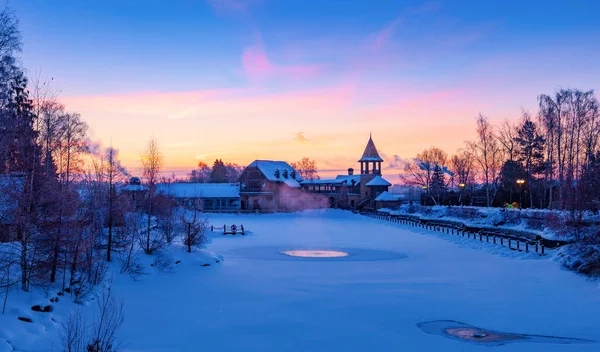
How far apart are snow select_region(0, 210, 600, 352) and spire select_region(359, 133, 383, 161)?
206ft

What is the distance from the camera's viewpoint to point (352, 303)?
619 inches

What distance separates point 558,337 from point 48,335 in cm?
1297

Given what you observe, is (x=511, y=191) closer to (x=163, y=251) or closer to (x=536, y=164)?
(x=536, y=164)

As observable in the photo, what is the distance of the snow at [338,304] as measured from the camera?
473 inches

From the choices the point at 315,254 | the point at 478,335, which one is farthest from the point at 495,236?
the point at 478,335

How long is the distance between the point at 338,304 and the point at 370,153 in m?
76.4

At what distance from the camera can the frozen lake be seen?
12156 mm

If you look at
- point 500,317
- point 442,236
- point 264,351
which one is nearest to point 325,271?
point 500,317

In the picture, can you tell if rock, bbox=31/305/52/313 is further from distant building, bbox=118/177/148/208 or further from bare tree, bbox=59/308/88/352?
distant building, bbox=118/177/148/208

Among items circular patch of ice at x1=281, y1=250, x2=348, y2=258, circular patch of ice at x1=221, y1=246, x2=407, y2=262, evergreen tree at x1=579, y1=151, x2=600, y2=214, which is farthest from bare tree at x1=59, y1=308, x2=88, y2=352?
evergreen tree at x1=579, y1=151, x2=600, y2=214

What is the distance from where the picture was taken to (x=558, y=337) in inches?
479

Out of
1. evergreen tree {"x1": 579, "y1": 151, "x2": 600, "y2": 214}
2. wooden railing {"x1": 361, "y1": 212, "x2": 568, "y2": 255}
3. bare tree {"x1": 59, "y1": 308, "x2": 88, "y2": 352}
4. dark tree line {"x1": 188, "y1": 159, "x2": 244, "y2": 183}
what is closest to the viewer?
bare tree {"x1": 59, "y1": 308, "x2": 88, "y2": 352}

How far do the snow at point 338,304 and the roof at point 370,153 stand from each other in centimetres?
6277

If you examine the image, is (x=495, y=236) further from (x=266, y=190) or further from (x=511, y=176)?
(x=266, y=190)
